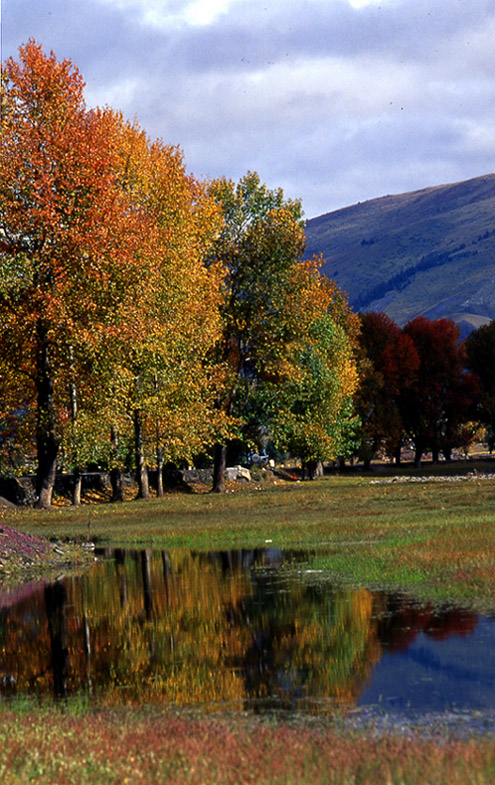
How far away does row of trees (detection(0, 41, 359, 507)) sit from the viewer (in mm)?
40844

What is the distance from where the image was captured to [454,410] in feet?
372

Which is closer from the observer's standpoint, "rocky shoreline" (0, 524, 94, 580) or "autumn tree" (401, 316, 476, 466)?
"rocky shoreline" (0, 524, 94, 580)

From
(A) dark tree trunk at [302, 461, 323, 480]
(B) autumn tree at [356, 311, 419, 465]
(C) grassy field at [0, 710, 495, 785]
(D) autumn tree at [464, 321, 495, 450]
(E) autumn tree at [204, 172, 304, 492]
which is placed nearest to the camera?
(C) grassy field at [0, 710, 495, 785]

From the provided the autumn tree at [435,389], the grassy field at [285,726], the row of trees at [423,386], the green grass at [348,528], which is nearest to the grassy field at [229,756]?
the grassy field at [285,726]

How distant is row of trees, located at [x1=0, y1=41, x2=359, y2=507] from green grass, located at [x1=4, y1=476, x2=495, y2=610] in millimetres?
4419

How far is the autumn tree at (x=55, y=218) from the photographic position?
40312mm

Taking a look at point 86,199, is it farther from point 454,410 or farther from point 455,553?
point 454,410

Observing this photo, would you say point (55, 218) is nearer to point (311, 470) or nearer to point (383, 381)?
point (311, 470)

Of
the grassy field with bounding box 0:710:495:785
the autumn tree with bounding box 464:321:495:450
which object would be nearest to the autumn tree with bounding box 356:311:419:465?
the autumn tree with bounding box 464:321:495:450

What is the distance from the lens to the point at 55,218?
40188 millimetres

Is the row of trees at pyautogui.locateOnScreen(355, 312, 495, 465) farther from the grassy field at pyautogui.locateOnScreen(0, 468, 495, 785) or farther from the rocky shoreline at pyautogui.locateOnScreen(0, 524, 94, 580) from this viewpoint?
the rocky shoreline at pyautogui.locateOnScreen(0, 524, 94, 580)

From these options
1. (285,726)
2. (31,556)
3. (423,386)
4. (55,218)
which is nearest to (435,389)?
(423,386)

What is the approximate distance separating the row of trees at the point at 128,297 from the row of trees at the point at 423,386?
3793cm

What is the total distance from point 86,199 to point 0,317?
619 cm
